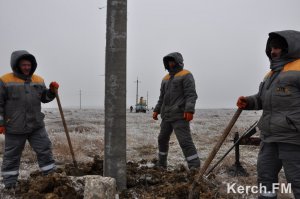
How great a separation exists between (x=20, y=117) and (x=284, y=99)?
376 cm

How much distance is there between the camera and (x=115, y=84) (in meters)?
4.71

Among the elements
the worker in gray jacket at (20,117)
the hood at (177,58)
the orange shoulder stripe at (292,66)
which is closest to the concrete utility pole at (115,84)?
the worker in gray jacket at (20,117)

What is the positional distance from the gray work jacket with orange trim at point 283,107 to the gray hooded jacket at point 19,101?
342cm

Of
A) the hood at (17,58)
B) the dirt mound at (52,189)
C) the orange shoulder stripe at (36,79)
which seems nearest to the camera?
the dirt mound at (52,189)

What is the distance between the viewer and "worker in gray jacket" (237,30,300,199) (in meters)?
3.58

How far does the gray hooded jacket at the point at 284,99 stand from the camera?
3.59 metres

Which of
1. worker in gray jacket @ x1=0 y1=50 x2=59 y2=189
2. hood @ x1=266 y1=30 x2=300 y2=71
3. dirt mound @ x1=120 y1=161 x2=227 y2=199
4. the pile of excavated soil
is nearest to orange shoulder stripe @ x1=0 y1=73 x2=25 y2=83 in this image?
worker in gray jacket @ x1=0 y1=50 x2=59 y2=189

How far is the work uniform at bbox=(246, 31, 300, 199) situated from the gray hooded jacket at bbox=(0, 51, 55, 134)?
339 cm

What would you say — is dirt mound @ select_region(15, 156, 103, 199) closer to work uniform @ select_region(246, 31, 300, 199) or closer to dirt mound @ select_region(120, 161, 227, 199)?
dirt mound @ select_region(120, 161, 227, 199)

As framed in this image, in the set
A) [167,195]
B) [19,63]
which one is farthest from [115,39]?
[167,195]

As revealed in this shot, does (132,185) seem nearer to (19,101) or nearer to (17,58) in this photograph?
(19,101)

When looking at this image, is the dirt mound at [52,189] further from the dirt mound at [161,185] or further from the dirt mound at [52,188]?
the dirt mound at [161,185]

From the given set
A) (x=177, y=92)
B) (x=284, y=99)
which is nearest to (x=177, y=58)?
(x=177, y=92)

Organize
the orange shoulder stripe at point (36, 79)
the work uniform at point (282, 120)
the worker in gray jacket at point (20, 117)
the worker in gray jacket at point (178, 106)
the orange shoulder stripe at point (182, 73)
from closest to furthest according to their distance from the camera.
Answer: the work uniform at point (282, 120) → the worker in gray jacket at point (20, 117) → the orange shoulder stripe at point (36, 79) → the worker in gray jacket at point (178, 106) → the orange shoulder stripe at point (182, 73)
